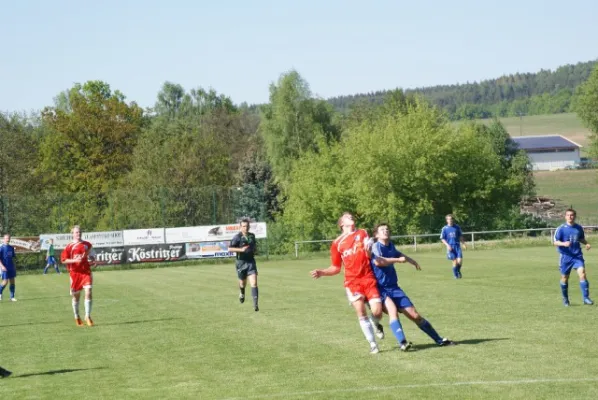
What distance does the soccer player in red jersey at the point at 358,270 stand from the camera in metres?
13.3

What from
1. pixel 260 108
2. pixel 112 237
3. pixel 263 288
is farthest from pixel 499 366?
pixel 260 108

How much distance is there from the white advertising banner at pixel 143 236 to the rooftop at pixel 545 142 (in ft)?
406

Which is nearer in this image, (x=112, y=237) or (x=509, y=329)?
(x=509, y=329)

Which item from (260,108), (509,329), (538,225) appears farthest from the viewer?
(260,108)

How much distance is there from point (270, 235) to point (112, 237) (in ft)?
34.1

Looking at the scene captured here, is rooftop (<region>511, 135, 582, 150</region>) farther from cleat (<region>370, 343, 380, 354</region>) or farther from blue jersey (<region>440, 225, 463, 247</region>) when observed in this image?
cleat (<region>370, 343, 380, 354</region>)

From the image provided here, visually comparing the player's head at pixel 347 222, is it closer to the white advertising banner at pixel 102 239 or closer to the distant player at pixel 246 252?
the distant player at pixel 246 252

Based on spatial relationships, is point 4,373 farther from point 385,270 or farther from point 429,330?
point 429,330

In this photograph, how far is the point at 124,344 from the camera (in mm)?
16703

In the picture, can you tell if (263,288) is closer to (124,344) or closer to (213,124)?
(124,344)

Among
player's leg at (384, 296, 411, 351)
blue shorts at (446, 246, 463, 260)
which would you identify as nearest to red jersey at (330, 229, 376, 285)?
player's leg at (384, 296, 411, 351)

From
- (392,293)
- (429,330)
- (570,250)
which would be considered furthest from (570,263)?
(392,293)

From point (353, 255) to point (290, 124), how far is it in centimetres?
8085

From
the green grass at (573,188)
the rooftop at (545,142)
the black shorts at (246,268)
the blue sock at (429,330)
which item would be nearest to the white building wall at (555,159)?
the rooftop at (545,142)
